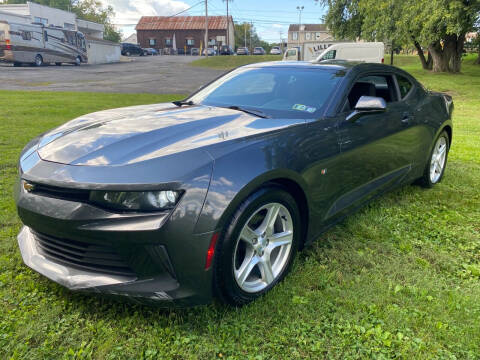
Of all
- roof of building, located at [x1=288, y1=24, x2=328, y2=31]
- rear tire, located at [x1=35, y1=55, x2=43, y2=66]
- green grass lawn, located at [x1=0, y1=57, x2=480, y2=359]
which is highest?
roof of building, located at [x1=288, y1=24, x2=328, y2=31]

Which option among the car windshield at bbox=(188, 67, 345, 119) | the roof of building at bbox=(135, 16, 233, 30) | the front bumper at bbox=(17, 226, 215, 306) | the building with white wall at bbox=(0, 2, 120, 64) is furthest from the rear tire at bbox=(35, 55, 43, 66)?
the roof of building at bbox=(135, 16, 233, 30)

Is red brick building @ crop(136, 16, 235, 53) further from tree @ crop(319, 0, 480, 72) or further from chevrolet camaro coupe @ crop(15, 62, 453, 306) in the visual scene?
chevrolet camaro coupe @ crop(15, 62, 453, 306)

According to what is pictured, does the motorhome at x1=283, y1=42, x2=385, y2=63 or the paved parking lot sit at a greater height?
the motorhome at x1=283, y1=42, x2=385, y2=63

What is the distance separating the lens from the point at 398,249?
122 inches

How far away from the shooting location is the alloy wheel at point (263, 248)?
7.40 feet

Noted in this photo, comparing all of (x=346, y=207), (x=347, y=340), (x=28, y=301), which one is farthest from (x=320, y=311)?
(x=28, y=301)

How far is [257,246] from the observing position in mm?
2320

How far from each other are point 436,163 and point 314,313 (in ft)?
10.8

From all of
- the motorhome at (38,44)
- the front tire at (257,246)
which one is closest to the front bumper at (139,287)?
the front tire at (257,246)

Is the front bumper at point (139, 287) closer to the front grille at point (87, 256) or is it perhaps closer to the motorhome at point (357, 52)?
the front grille at point (87, 256)

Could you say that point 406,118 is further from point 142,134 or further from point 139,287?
point 139,287

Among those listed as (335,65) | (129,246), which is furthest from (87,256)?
(335,65)

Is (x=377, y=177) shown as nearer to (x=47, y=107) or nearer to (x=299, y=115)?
(x=299, y=115)

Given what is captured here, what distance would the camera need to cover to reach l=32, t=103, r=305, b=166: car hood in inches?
83.7
